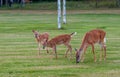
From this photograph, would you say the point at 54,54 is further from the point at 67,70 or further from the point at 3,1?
the point at 3,1

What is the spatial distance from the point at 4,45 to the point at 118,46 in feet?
17.2

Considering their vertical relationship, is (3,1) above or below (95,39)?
below

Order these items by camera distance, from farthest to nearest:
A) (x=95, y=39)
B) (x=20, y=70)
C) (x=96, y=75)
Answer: (x=95, y=39), (x=20, y=70), (x=96, y=75)

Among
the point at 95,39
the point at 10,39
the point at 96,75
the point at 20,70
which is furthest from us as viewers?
Result: the point at 10,39

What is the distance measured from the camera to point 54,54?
58.0 feet

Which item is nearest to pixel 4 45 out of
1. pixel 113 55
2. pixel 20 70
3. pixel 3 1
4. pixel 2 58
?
pixel 2 58

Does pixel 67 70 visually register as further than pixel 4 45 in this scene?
No

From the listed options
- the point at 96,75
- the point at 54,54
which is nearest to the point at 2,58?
the point at 54,54

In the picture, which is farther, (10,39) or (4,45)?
(10,39)

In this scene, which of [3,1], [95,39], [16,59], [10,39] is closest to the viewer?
[95,39]

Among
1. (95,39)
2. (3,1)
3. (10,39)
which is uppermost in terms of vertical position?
(95,39)

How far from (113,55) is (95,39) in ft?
7.84

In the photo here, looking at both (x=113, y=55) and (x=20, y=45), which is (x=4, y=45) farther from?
(x=113, y=55)

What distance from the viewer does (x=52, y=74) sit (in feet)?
44.7
